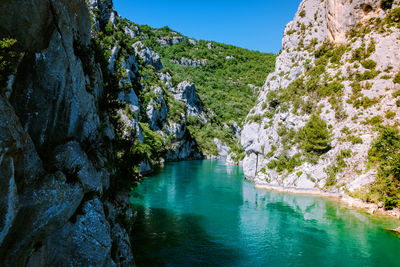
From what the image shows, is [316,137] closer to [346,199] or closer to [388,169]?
[346,199]

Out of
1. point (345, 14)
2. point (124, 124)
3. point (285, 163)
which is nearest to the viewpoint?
point (124, 124)

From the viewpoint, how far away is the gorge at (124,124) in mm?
6781

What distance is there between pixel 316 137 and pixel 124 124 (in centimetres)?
2704

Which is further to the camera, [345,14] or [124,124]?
[345,14]

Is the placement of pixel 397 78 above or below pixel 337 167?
above

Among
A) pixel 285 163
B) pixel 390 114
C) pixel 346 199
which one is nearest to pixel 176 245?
pixel 346 199

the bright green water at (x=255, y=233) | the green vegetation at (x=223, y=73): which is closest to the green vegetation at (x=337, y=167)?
the bright green water at (x=255, y=233)

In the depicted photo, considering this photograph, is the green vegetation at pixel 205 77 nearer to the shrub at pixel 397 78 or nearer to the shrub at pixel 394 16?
the shrub at pixel 397 78

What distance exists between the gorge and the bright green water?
48.6 inches

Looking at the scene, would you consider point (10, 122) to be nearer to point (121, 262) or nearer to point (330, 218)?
point (121, 262)

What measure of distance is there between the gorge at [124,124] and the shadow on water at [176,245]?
0.97m

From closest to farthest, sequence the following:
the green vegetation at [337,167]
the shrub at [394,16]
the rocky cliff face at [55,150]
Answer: the rocky cliff face at [55,150], the green vegetation at [337,167], the shrub at [394,16]

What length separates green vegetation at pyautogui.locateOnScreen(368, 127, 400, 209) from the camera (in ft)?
78.9

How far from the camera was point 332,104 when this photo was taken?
37438 millimetres
